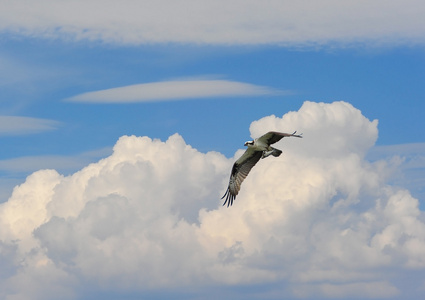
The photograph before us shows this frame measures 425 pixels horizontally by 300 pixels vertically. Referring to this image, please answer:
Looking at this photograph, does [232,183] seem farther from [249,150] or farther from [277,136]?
[277,136]

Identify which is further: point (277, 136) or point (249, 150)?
point (249, 150)

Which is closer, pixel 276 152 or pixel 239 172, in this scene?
pixel 276 152

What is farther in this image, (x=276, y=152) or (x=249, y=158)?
(x=249, y=158)

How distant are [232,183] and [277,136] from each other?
11.9 meters

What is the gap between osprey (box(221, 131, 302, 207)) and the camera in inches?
3022

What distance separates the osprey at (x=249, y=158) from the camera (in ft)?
252

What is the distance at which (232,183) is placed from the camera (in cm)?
8450

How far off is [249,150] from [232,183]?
557cm

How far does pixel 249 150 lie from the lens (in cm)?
8112

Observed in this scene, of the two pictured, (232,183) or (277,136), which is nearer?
(277,136)

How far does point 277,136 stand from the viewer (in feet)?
246

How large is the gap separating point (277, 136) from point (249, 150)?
681cm

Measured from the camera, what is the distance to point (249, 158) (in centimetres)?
8331

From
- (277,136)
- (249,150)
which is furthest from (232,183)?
(277,136)
